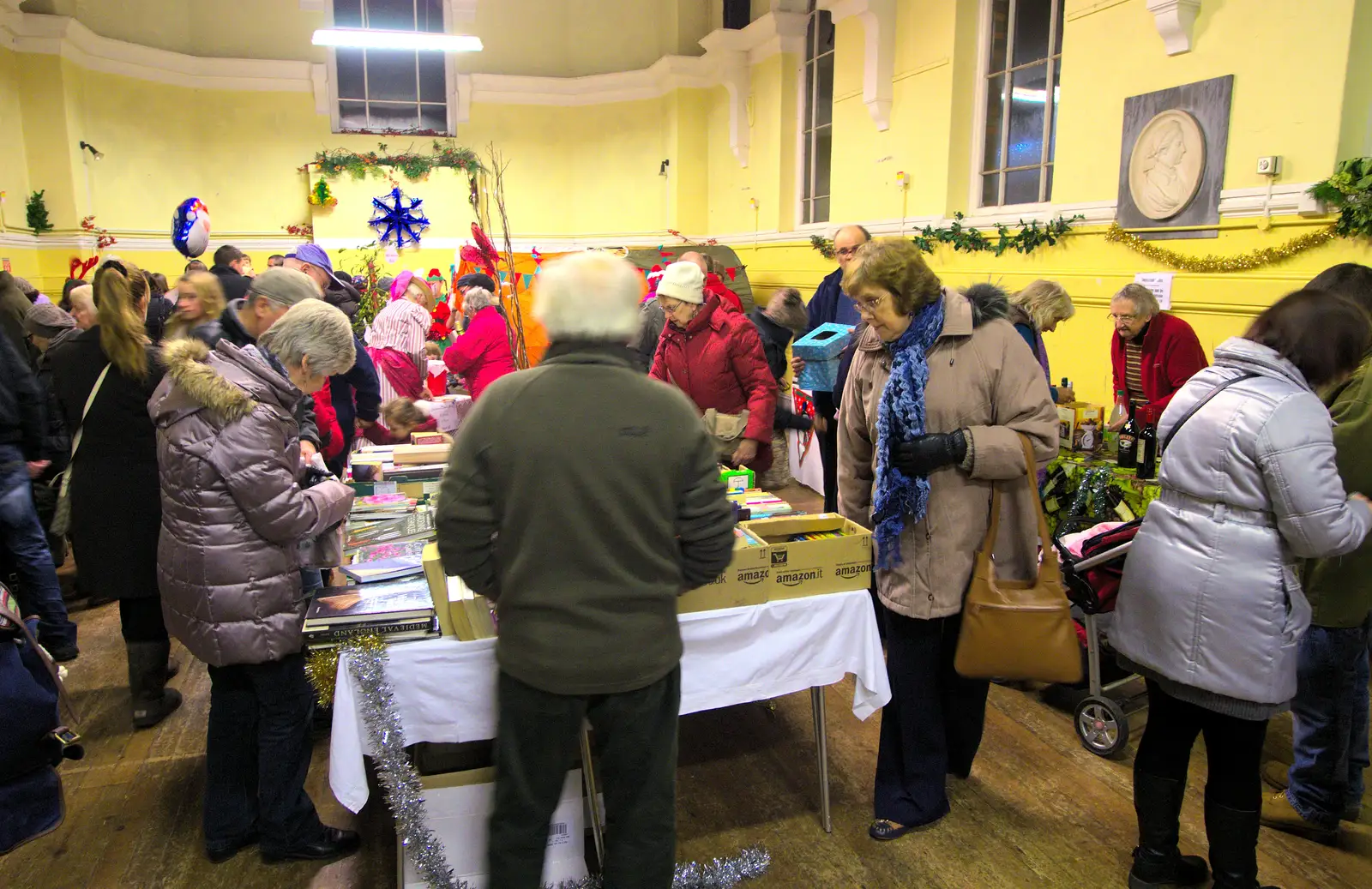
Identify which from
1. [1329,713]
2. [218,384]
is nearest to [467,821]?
[218,384]

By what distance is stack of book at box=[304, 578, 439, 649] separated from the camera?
201 cm

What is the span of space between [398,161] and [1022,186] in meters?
7.66

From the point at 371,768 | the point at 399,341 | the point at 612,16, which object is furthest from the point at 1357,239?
the point at 612,16

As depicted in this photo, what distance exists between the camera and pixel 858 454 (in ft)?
8.49

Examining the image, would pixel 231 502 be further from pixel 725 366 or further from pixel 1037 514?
pixel 725 366

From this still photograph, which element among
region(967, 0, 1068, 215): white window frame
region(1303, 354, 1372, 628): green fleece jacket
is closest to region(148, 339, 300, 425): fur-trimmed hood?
region(1303, 354, 1372, 628): green fleece jacket

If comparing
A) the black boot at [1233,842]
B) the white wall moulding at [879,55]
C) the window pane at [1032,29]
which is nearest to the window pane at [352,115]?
the white wall moulding at [879,55]

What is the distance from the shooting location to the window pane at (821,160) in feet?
28.1

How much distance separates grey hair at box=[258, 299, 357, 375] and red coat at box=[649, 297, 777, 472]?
180cm

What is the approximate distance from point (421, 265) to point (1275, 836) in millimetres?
10322

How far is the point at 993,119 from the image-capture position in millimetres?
6332

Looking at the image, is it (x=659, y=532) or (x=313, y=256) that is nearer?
(x=659, y=532)

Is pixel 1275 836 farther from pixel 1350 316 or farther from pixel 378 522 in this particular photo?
pixel 378 522

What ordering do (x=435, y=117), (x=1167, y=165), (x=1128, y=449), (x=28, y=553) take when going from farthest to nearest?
(x=435, y=117) < (x=1167, y=165) < (x=1128, y=449) < (x=28, y=553)
